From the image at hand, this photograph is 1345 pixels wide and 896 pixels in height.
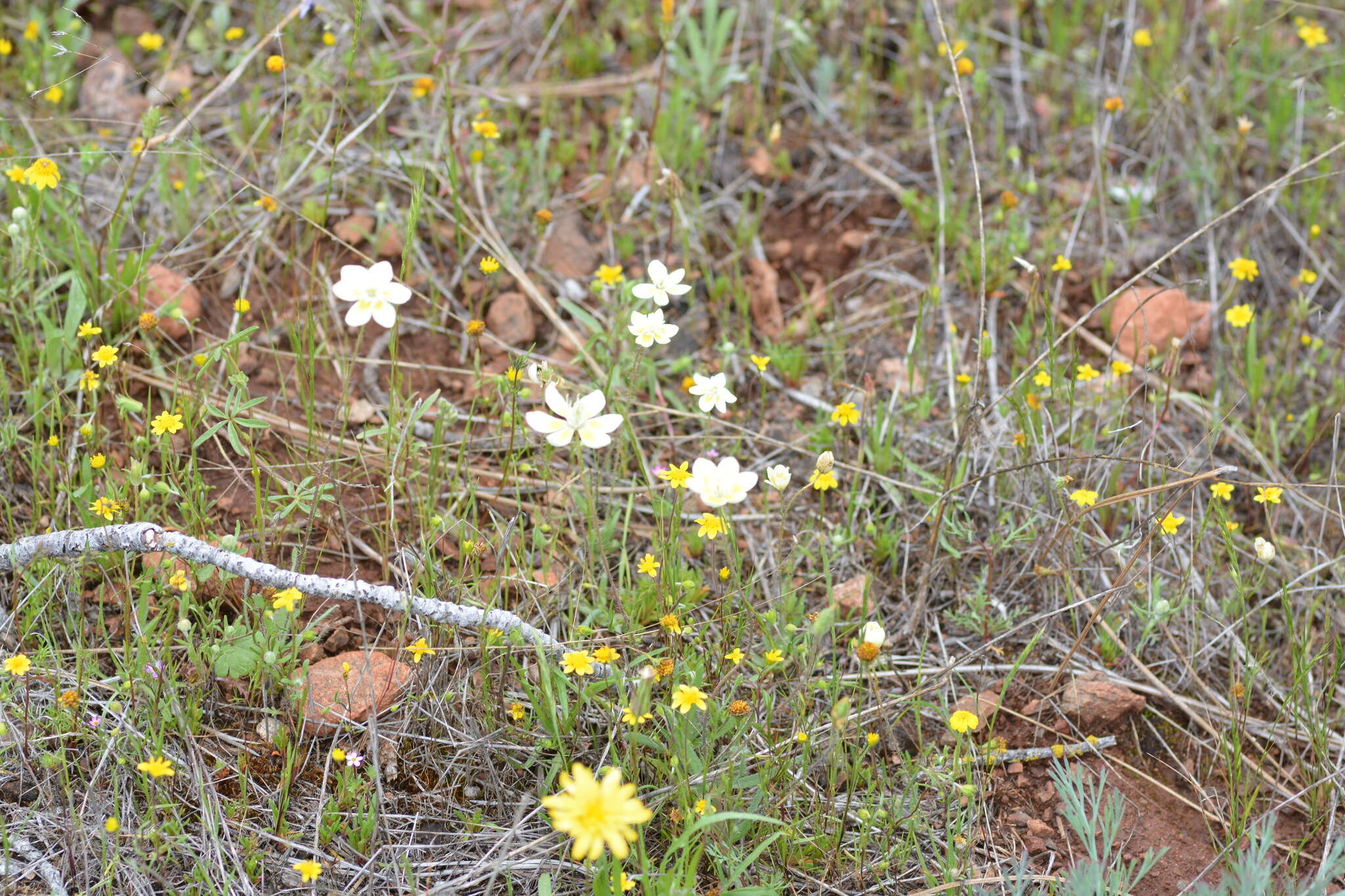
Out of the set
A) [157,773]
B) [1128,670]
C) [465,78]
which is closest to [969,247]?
[1128,670]

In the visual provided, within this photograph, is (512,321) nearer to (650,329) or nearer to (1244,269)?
(650,329)

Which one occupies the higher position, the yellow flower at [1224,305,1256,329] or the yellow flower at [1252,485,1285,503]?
the yellow flower at [1224,305,1256,329]

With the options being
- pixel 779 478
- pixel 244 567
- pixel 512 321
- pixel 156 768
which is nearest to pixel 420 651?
pixel 244 567

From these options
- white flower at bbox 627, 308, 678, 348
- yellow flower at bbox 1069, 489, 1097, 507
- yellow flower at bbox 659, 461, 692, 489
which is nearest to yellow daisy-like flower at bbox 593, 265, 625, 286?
white flower at bbox 627, 308, 678, 348

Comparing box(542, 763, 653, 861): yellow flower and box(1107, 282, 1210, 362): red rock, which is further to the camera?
box(1107, 282, 1210, 362): red rock

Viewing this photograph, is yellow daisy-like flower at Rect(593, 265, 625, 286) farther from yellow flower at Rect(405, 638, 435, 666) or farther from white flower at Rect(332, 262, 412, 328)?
yellow flower at Rect(405, 638, 435, 666)

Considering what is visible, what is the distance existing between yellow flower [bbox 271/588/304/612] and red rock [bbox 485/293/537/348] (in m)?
1.20

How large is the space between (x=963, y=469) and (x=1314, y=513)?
98 cm

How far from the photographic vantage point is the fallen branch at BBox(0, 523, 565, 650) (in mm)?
2016

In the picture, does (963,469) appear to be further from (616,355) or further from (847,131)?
(847,131)

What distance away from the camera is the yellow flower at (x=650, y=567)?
2229 mm

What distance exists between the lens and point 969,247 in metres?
3.24

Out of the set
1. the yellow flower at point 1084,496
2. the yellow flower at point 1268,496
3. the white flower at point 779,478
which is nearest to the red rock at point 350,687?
the white flower at point 779,478

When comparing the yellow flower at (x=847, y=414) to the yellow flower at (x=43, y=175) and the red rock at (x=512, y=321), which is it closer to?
the red rock at (x=512, y=321)
